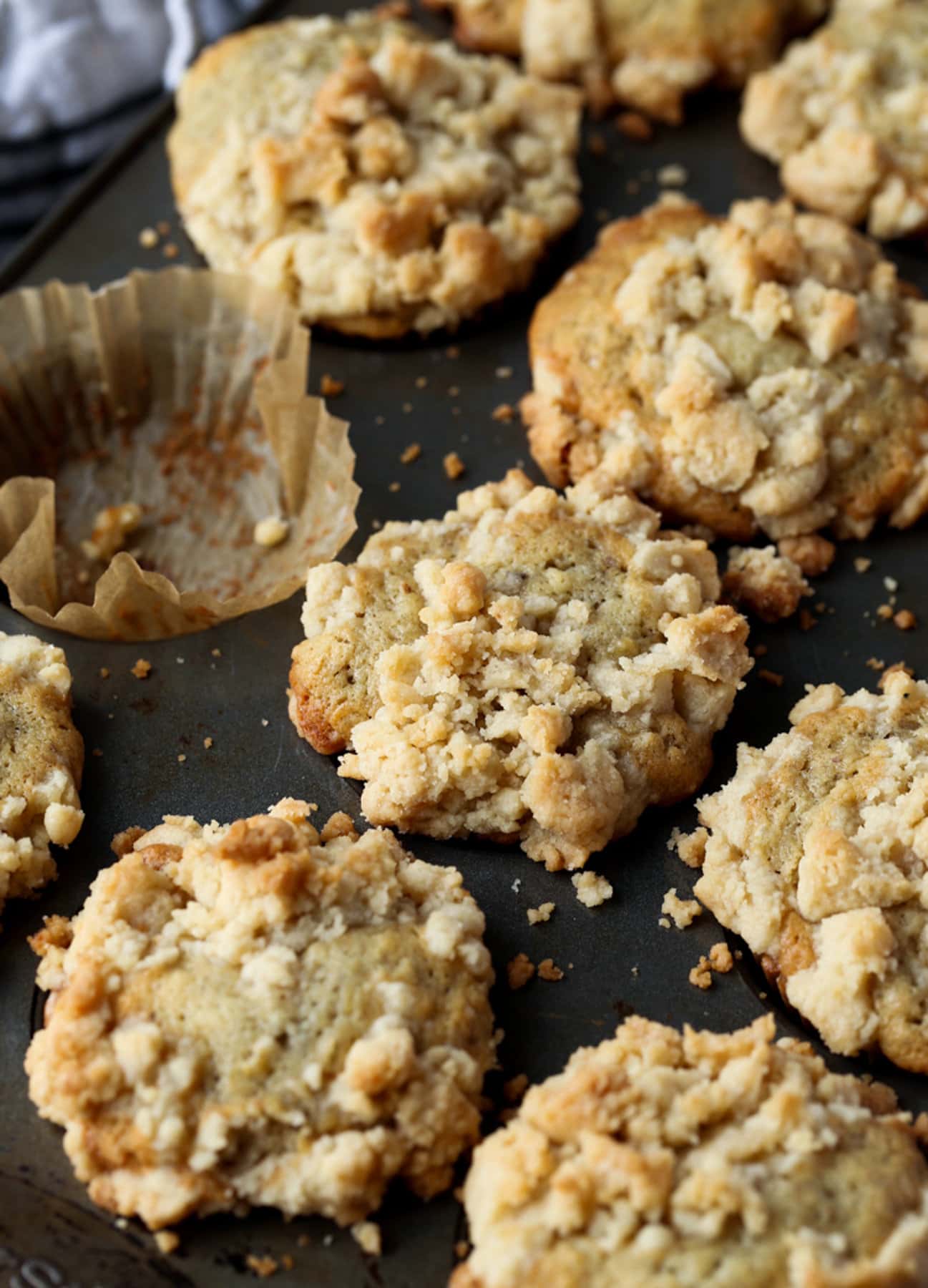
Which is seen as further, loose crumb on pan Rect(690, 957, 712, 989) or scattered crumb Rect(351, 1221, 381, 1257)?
loose crumb on pan Rect(690, 957, 712, 989)

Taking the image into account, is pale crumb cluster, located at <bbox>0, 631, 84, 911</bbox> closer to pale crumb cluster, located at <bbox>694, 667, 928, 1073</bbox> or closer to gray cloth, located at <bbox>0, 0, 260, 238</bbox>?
pale crumb cluster, located at <bbox>694, 667, 928, 1073</bbox>

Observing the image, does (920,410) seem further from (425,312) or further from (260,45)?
(260,45)

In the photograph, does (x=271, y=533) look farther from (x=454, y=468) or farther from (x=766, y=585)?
(x=766, y=585)

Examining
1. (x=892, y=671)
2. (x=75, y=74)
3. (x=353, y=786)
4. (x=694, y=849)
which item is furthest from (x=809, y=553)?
(x=75, y=74)

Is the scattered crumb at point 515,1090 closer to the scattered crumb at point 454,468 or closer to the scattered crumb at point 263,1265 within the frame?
the scattered crumb at point 263,1265

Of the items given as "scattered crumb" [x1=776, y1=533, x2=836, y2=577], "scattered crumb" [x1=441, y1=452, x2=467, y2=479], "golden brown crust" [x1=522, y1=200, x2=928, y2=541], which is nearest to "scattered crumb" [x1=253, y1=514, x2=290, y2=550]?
"scattered crumb" [x1=441, y1=452, x2=467, y2=479]

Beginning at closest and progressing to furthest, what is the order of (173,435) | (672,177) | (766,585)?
(766,585) < (173,435) < (672,177)

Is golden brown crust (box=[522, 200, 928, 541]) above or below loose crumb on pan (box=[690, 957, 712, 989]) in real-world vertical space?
above
